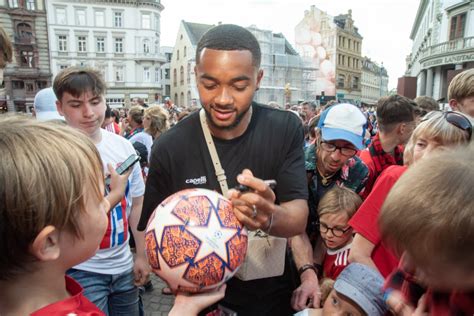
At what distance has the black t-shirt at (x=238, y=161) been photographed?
6.33 ft

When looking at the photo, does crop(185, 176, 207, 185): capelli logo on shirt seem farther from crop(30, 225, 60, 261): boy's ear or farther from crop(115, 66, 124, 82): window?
crop(115, 66, 124, 82): window

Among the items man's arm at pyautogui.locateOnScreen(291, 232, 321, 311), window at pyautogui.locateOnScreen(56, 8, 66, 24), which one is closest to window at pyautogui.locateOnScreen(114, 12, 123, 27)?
window at pyautogui.locateOnScreen(56, 8, 66, 24)

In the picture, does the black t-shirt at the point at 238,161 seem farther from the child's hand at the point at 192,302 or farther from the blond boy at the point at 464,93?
the blond boy at the point at 464,93

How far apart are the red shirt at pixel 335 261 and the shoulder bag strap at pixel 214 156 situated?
4.60ft

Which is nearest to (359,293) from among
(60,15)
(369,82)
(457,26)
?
(457,26)

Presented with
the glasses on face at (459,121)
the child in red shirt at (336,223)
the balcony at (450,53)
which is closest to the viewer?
the glasses on face at (459,121)

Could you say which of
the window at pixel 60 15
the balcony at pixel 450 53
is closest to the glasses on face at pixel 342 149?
the balcony at pixel 450 53

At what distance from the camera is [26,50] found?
43.1 meters

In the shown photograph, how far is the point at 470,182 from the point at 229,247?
3.12ft

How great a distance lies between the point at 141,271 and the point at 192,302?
1.31 metres

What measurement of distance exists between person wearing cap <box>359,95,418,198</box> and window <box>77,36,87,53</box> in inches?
2016

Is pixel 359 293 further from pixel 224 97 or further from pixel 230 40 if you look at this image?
pixel 230 40

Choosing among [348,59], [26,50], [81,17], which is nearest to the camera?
[26,50]

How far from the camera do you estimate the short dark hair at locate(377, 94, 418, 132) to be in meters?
3.77
